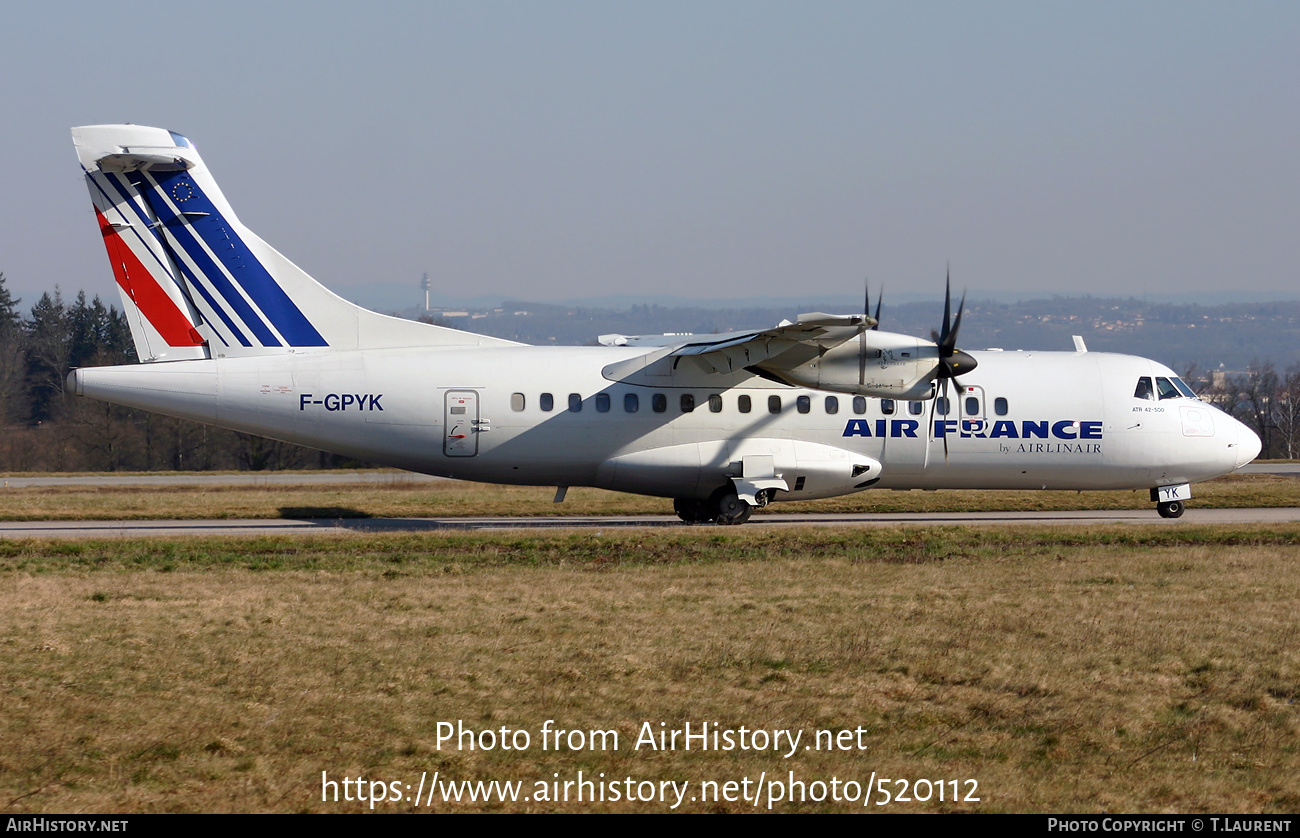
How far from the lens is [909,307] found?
14462cm

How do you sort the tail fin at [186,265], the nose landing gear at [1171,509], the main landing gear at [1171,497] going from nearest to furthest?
the tail fin at [186,265] < the main landing gear at [1171,497] < the nose landing gear at [1171,509]

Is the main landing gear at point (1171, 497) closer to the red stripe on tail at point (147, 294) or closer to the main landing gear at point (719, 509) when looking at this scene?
the main landing gear at point (719, 509)

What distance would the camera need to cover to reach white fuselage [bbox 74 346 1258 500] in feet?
73.1

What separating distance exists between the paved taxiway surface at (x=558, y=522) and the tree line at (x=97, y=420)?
19.5 meters

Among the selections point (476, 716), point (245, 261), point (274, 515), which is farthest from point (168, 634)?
point (274, 515)

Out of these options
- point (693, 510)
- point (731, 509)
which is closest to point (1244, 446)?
point (731, 509)

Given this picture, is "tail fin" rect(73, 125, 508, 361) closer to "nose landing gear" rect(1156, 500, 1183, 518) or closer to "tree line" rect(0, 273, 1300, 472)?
"nose landing gear" rect(1156, 500, 1183, 518)

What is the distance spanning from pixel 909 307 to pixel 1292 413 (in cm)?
6713

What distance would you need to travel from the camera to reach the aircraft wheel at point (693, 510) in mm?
24984

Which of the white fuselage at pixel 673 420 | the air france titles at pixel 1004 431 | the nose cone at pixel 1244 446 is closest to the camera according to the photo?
the white fuselage at pixel 673 420

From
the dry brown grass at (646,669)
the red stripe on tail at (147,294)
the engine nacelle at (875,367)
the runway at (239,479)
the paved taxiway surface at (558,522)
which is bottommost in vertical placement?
the dry brown grass at (646,669)

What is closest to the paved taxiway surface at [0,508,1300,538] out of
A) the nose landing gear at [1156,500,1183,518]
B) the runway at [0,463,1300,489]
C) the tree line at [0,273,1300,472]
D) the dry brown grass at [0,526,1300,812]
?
the nose landing gear at [1156,500,1183,518]

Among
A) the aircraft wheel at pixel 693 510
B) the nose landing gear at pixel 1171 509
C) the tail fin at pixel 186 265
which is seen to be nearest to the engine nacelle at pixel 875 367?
the aircraft wheel at pixel 693 510
